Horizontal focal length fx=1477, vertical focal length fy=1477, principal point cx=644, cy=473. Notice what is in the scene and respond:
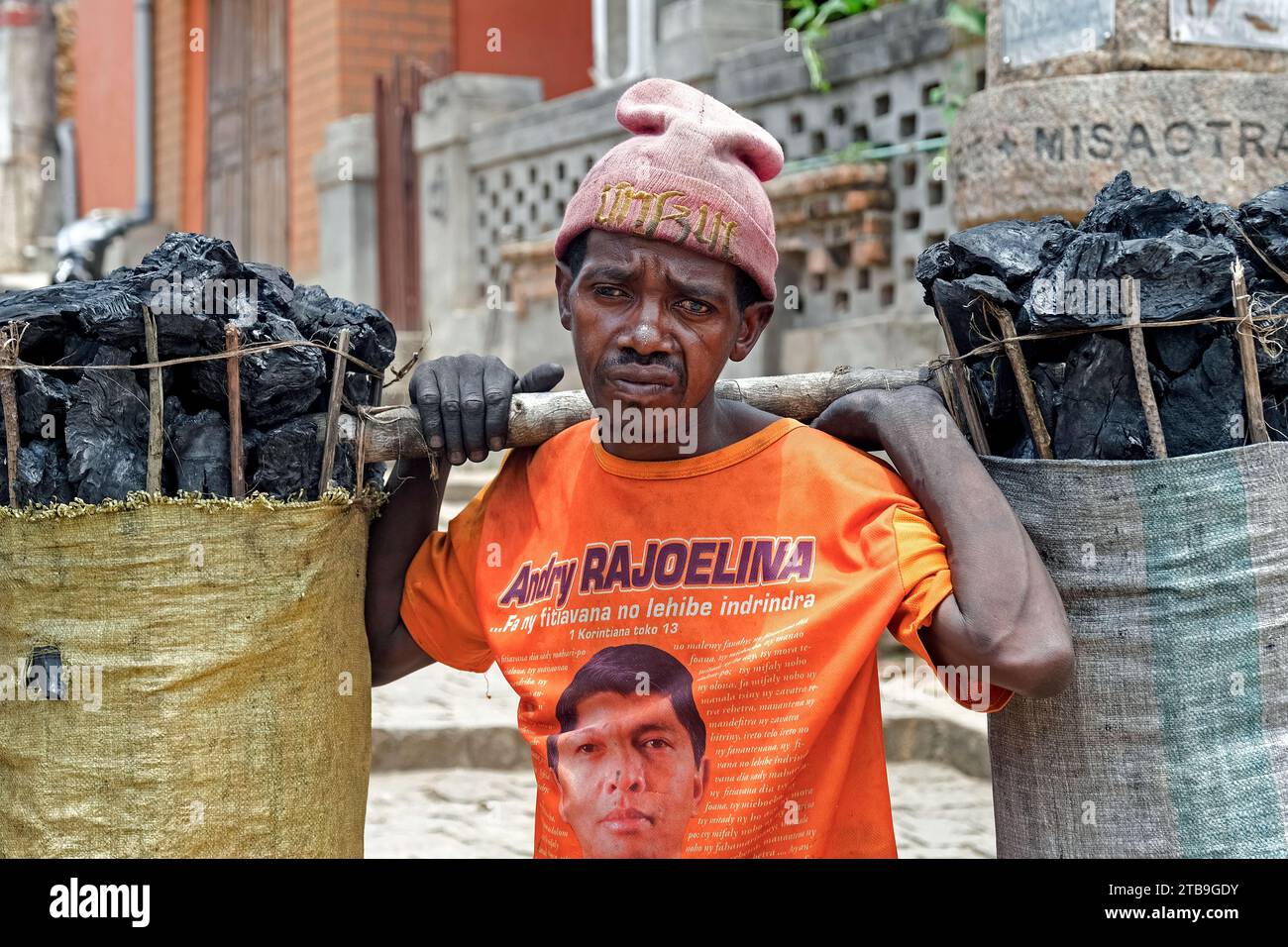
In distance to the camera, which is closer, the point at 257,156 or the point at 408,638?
the point at 408,638

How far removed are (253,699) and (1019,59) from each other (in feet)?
11.6

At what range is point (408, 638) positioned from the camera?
2467 millimetres

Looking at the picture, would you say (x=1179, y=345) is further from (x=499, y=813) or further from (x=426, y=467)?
(x=499, y=813)

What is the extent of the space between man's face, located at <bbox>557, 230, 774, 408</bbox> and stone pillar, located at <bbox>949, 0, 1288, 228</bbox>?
2.86 metres

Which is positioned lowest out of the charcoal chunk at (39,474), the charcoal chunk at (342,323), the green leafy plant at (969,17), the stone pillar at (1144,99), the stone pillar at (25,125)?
the charcoal chunk at (39,474)

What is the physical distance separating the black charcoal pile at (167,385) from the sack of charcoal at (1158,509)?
3.42ft

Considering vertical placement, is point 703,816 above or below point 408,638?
below

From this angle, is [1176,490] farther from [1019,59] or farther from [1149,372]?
[1019,59]

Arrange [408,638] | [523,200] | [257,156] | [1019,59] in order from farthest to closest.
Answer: [257,156] < [523,200] < [1019,59] < [408,638]

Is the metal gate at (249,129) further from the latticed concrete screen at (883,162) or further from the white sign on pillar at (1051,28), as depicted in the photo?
the white sign on pillar at (1051,28)

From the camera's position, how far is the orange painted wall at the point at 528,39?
10.1 meters

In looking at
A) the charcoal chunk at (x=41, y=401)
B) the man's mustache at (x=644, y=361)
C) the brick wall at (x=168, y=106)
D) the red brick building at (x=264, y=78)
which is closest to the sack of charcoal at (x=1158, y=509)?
the man's mustache at (x=644, y=361)
